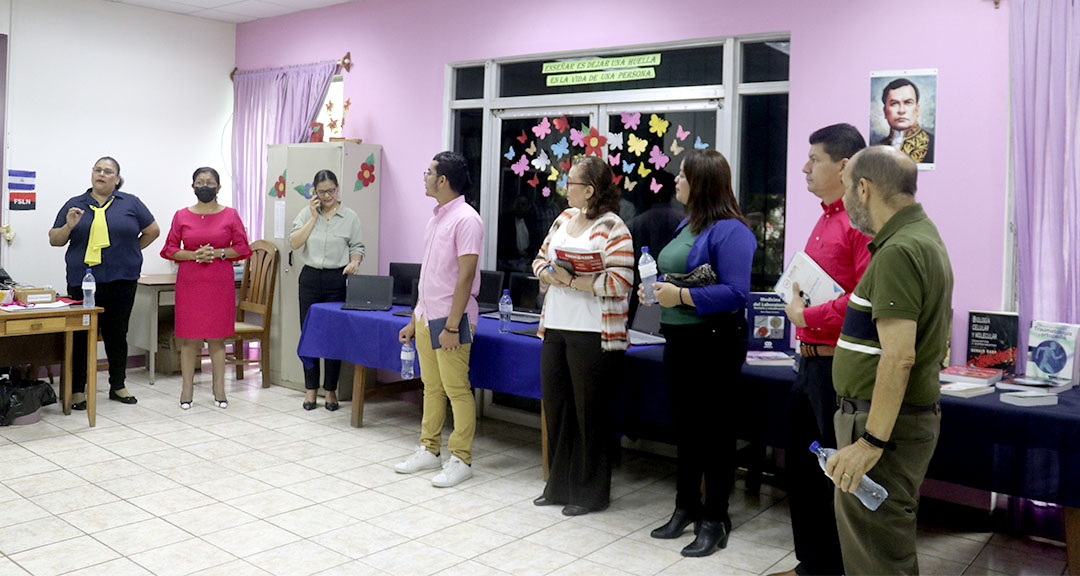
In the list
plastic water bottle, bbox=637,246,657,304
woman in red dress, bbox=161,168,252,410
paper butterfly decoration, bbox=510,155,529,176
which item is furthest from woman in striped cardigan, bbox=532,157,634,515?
woman in red dress, bbox=161,168,252,410

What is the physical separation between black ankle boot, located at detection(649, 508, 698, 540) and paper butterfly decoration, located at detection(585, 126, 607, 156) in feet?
8.44

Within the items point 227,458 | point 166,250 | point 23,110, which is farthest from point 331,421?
point 23,110

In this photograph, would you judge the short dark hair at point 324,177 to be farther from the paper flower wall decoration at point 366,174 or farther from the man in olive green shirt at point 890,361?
the man in olive green shirt at point 890,361

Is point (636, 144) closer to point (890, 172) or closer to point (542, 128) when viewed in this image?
point (542, 128)

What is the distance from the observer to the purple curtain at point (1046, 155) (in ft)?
12.5

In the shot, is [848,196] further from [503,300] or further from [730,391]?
[503,300]

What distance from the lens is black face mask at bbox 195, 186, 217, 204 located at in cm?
573

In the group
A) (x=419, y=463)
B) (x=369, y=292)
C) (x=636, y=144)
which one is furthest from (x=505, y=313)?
(x=636, y=144)

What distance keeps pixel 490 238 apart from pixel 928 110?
3.03 meters

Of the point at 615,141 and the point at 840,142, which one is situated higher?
the point at 615,141

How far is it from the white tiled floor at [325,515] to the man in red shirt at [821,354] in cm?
35

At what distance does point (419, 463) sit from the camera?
461 centimetres

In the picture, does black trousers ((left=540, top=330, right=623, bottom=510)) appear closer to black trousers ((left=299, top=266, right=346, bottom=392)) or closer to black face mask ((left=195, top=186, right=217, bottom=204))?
black trousers ((left=299, top=266, right=346, bottom=392))

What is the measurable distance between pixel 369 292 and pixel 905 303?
4.04 m
